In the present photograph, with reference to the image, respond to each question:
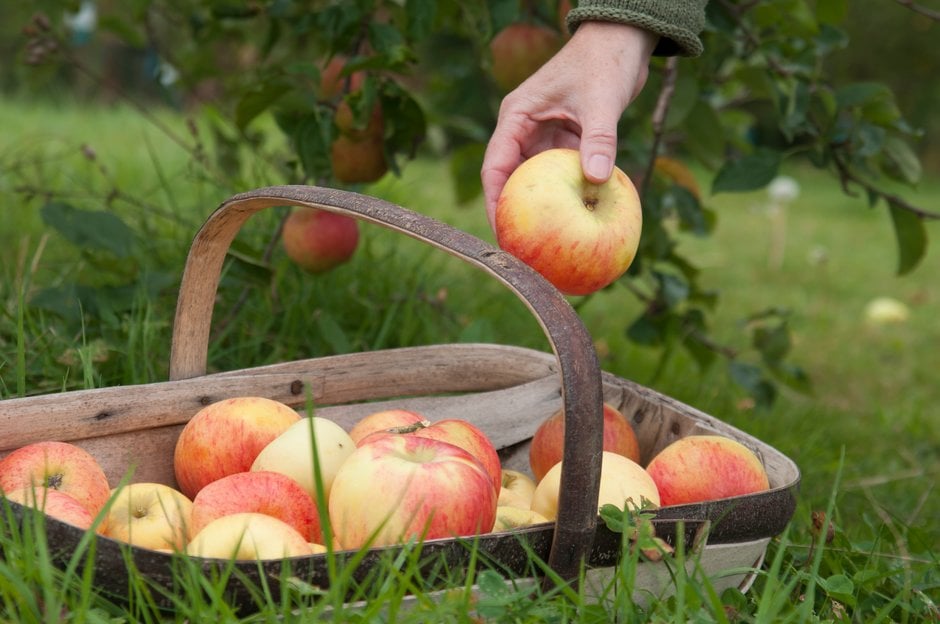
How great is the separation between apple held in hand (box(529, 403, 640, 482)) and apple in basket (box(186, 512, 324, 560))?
1.57 feet

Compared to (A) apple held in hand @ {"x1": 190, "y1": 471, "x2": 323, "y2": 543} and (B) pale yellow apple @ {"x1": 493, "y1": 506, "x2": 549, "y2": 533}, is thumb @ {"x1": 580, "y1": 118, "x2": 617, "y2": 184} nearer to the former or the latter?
(B) pale yellow apple @ {"x1": 493, "y1": 506, "x2": 549, "y2": 533}

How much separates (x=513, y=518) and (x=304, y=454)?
260 millimetres

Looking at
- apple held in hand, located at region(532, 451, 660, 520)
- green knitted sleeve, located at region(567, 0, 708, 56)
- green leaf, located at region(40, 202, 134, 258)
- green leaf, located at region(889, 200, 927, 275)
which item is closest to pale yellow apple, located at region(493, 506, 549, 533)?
apple held in hand, located at region(532, 451, 660, 520)

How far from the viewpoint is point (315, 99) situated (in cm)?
176

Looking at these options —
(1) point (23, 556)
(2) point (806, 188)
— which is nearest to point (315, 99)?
(1) point (23, 556)

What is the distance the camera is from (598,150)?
1225mm

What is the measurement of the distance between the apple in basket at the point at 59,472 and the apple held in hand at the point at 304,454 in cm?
19

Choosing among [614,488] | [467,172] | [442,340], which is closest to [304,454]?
[614,488]

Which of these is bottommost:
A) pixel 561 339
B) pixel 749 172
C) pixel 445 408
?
pixel 445 408

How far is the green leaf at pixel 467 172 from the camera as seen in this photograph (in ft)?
7.39

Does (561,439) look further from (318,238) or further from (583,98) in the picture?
(318,238)

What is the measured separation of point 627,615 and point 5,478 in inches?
27.8

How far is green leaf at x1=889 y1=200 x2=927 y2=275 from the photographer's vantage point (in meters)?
1.87

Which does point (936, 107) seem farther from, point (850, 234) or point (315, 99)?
point (315, 99)
